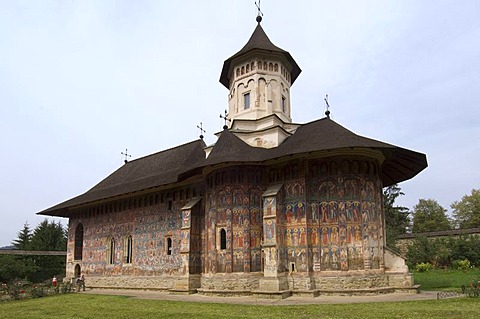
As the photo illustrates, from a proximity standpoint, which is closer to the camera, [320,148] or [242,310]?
[242,310]

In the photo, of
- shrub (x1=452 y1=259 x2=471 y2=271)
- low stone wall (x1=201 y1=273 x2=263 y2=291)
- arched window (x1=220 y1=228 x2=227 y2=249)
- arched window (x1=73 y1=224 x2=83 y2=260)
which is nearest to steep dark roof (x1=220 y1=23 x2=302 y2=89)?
arched window (x1=220 y1=228 x2=227 y2=249)

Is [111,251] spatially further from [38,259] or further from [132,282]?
[38,259]

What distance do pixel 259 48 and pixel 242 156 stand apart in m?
6.74

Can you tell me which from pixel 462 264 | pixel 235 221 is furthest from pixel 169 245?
pixel 462 264

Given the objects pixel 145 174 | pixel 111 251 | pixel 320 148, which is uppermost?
pixel 145 174

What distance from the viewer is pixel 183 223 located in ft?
64.7

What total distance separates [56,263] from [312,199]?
2616 centimetres

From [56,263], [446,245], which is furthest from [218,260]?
[56,263]

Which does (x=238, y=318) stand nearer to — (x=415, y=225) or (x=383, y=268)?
(x=383, y=268)

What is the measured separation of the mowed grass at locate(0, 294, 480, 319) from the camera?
10.3 m

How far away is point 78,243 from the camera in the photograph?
2778cm

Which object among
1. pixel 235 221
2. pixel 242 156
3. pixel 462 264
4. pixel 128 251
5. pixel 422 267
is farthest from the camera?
pixel 422 267

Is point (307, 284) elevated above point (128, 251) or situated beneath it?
situated beneath

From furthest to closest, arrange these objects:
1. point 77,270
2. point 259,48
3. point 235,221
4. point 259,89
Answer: point 77,270
point 259,89
point 259,48
point 235,221
